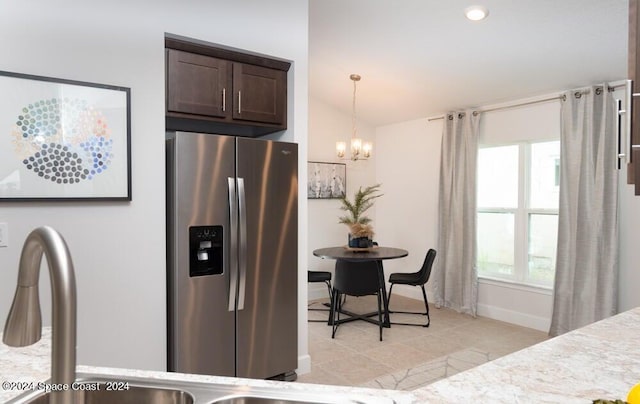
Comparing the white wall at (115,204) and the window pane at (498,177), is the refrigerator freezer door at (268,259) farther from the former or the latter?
the window pane at (498,177)

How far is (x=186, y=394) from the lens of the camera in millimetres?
968

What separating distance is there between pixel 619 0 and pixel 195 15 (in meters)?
2.73

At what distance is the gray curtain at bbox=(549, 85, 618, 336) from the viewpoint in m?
3.70

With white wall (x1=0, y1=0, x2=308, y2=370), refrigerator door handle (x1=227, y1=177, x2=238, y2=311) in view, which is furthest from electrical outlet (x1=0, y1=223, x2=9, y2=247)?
refrigerator door handle (x1=227, y1=177, x2=238, y2=311)

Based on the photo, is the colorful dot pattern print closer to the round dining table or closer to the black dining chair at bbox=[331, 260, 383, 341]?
the round dining table

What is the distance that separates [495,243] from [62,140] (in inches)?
172

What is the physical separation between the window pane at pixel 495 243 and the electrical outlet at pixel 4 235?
4.54 metres

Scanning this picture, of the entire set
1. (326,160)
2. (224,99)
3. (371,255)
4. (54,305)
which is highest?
(224,99)

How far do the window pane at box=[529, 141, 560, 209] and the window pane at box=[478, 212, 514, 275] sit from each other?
36 centimetres

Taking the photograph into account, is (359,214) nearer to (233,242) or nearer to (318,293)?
(318,293)

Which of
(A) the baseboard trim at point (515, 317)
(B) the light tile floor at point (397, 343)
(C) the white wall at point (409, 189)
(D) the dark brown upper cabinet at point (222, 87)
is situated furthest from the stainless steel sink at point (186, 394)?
(C) the white wall at point (409, 189)

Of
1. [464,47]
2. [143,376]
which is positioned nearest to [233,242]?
[143,376]

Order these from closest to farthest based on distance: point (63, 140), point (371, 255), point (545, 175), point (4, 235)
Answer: point (4, 235) < point (63, 140) < point (371, 255) < point (545, 175)

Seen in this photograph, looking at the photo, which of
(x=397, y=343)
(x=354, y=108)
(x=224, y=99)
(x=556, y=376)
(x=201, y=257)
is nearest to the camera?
(x=556, y=376)
